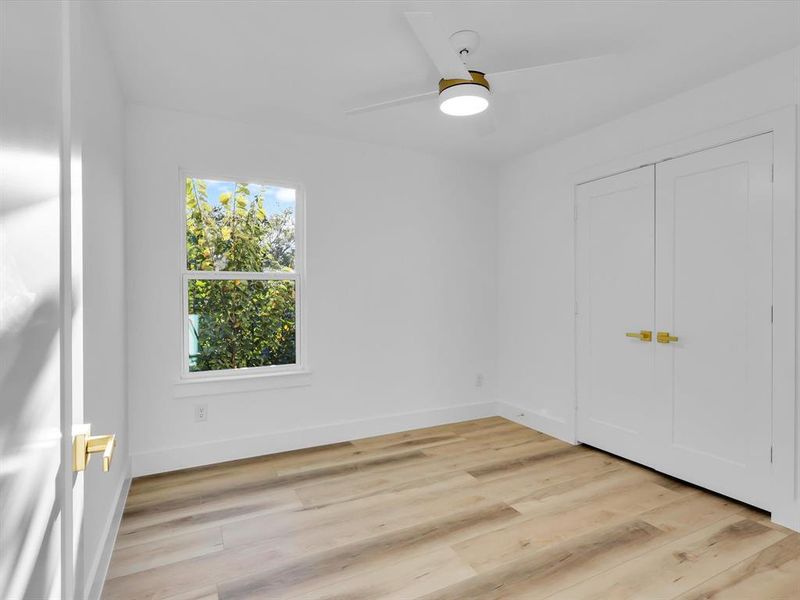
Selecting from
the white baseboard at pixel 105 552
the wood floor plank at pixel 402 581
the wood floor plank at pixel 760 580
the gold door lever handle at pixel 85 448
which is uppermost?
the gold door lever handle at pixel 85 448

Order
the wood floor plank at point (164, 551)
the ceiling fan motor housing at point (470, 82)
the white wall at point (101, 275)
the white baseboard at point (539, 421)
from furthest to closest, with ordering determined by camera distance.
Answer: the white baseboard at point (539, 421), the ceiling fan motor housing at point (470, 82), the wood floor plank at point (164, 551), the white wall at point (101, 275)

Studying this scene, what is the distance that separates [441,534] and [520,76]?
7.88 ft

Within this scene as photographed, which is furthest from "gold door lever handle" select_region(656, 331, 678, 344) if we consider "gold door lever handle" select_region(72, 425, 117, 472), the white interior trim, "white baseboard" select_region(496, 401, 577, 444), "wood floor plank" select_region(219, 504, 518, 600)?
"gold door lever handle" select_region(72, 425, 117, 472)

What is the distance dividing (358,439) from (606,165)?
2.99 m

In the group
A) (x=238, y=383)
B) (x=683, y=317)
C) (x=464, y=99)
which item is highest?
(x=464, y=99)

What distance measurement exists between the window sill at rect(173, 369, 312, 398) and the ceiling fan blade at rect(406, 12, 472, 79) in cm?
246

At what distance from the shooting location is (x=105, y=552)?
2064mm

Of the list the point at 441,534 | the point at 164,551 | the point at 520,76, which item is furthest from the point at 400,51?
the point at 164,551

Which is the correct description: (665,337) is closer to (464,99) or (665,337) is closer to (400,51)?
(464,99)

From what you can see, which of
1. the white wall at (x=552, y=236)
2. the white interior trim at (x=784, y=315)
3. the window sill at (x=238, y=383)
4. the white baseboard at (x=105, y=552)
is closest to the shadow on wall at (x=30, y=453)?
the white baseboard at (x=105, y=552)

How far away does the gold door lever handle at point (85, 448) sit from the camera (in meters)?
0.81

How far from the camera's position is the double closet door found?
2.59 metres

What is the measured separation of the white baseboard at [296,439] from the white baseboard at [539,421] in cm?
15

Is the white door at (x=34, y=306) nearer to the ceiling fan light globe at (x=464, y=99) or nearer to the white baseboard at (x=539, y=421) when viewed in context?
the ceiling fan light globe at (x=464, y=99)
